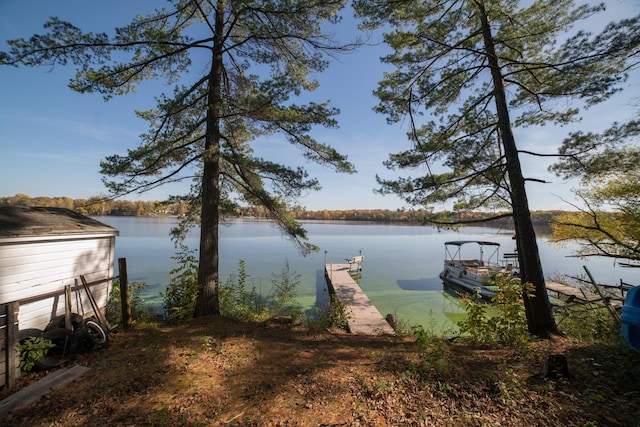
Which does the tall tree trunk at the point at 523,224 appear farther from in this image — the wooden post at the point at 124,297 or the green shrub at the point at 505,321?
the wooden post at the point at 124,297

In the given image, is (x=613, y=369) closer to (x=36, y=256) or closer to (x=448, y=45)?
(x=448, y=45)

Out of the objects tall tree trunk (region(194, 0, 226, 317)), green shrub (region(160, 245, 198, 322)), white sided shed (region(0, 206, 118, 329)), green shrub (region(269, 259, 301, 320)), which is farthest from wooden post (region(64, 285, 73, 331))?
green shrub (region(269, 259, 301, 320))

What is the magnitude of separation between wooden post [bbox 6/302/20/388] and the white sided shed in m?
0.74

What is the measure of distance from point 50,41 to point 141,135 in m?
2.13

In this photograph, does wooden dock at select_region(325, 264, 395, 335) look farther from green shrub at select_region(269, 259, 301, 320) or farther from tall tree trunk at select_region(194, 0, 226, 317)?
A: tall tree trunk at select_region(194, 0, 226, 317)

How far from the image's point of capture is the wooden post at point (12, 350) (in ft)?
11.0

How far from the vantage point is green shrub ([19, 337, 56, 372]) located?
356cm

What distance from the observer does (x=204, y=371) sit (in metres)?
3.66

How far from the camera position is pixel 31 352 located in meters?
3.59

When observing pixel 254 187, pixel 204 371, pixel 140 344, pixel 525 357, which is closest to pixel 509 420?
pixel 525 357

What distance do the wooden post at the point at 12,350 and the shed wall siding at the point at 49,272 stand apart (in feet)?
2.61

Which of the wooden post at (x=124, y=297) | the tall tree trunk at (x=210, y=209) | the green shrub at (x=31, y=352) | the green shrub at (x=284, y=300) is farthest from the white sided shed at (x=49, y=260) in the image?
the green shrub at (x=284, y=300)

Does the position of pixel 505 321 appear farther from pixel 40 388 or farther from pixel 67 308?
pixel 67 308

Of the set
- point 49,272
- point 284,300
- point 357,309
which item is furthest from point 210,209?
point 357,309
